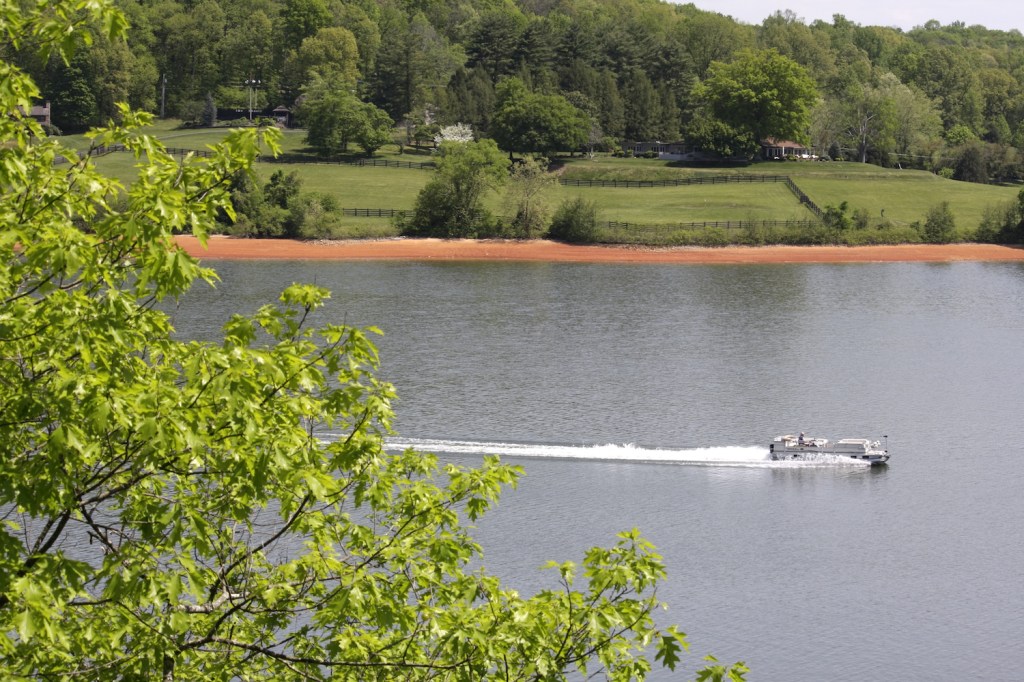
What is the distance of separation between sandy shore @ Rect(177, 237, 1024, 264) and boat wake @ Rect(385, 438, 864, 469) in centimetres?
5487

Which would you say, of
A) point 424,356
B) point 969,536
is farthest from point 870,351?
point 969,536

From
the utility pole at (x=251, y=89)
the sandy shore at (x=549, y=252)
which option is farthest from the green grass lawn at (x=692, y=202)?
the utility pole at (x=251, y=89)

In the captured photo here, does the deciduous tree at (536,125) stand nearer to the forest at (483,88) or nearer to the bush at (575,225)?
the forest at (483,88)

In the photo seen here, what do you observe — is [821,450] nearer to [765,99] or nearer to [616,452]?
[616,452]

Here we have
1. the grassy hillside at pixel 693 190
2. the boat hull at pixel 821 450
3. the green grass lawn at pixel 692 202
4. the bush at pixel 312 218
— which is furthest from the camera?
the grassy hillside at pixel 693 190

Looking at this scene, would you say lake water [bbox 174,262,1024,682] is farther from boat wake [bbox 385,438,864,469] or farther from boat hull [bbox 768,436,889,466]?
boat hull [bbox 768,436,889,466]

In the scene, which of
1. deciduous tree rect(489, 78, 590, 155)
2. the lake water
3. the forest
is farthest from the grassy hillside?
the lake water

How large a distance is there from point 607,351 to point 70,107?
98.7 meters

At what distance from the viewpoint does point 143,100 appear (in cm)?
15775

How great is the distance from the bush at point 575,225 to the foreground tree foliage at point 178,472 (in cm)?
9432

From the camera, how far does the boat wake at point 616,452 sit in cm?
4472

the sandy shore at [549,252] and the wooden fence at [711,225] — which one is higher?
the wooden fence at [711,225]

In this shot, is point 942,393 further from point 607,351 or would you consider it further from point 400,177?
point 400,177

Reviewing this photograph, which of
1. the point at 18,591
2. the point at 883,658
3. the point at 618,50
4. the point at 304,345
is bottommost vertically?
the point at 883,658
